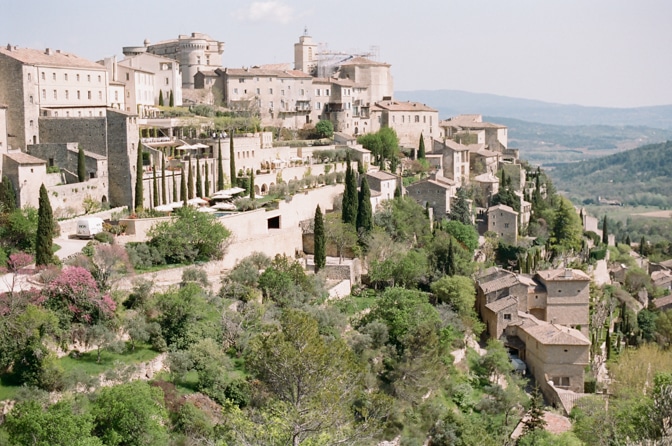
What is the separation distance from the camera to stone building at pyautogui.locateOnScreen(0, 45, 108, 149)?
39438 mm

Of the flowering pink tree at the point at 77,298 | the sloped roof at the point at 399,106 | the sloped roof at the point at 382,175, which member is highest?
the sloped roof at the point at 399,106

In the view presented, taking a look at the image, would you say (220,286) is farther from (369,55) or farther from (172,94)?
(369,55)

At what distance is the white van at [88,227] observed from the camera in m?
34.3

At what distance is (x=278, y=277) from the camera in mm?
34969

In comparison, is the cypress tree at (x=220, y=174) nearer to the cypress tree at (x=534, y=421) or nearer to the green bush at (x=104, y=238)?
the green bush at (x=104, y=238)

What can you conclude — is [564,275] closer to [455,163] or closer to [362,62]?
[455,163]

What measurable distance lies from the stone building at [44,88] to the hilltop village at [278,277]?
110 millimetres

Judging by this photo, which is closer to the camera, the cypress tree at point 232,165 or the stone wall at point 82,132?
the stone wall at point 82,132

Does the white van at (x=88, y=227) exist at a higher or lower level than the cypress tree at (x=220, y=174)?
lower

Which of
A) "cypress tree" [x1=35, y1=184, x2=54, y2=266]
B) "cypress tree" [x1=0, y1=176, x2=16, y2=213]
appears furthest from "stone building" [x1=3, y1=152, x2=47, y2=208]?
"cypress tree" [x1=35, y1=184, x2=54, y2=266]

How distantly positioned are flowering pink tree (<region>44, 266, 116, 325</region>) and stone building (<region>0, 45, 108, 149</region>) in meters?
13.3

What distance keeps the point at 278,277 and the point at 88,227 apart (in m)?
7.28

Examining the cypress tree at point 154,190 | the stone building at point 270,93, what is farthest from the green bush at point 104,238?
the stone building at point 270,93

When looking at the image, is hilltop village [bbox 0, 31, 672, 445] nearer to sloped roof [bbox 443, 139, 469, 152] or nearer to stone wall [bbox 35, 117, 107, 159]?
stone wall [bbox 35, 117, 107, 159]
